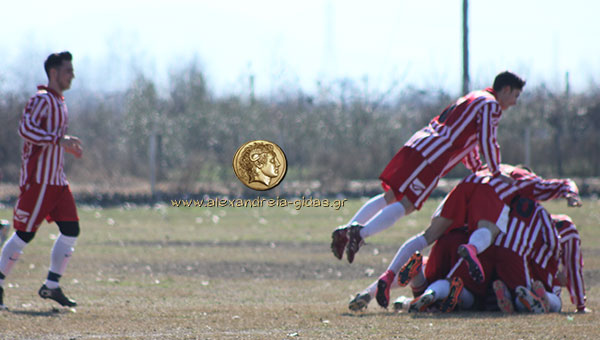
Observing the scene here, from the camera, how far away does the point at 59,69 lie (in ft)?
24.4

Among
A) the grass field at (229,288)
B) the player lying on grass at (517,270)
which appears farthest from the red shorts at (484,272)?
the grass field at (229,288)

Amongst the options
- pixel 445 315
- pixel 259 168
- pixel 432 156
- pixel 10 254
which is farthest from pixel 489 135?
pixel 259 168

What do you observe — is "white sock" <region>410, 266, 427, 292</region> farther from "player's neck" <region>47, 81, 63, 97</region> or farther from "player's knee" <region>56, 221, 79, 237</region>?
"player's neck" <region>47, 81, 63, 97</region>

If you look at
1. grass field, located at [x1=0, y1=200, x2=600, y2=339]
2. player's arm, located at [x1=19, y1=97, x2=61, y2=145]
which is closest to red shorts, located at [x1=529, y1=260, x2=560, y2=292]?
grass field, located at [x1=0, y1=200, x2=600, y2=339]

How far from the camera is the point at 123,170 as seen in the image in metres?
23.4

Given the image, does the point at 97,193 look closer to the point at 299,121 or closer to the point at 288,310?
the point at 299,121

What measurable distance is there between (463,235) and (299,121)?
18104 millimetres

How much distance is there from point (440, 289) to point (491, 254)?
0.62 metres

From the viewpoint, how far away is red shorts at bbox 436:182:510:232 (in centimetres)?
718

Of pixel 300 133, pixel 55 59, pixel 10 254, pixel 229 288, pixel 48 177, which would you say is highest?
pixel 55 59

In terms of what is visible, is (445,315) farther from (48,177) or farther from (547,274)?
(48,177)

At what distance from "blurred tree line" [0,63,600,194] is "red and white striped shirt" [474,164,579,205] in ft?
51.3

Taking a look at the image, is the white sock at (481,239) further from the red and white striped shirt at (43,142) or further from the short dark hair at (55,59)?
the short dark hair at (55,59)

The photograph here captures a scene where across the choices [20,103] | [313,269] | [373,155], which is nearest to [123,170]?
[20,103]
